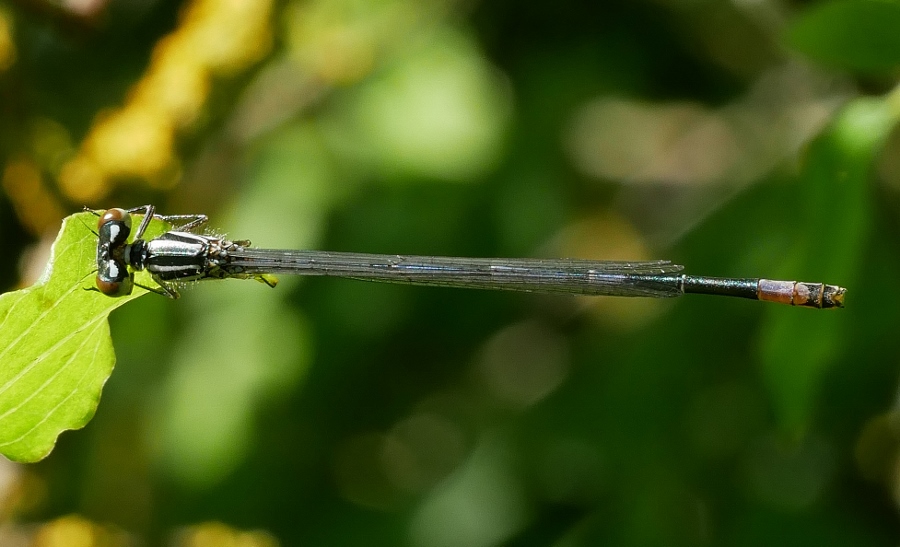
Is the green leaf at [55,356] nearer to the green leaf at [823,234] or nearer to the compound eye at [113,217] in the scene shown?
the compound eye at [113,217]

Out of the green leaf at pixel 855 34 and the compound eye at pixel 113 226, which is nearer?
the green leaf at pixel 855 34

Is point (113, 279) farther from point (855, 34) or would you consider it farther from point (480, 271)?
point (855, 34)

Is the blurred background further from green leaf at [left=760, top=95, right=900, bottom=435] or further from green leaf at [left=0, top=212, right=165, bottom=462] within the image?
green leaf at [left=0, top=212, right=165, bottom=462]

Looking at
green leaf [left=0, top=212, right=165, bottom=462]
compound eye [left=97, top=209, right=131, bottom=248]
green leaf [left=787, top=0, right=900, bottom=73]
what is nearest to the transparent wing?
compound eye [left=97, top=209, right=131, bottom=248]

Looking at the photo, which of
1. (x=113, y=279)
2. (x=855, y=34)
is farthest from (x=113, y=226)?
(x=855, y=34)

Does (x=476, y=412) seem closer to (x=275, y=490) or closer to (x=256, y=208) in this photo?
(x=275, y=490)

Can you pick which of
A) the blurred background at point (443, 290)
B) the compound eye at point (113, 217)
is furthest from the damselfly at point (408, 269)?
the blurred background at point (443, 290)

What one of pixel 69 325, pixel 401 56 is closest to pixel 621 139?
pixel 401 56

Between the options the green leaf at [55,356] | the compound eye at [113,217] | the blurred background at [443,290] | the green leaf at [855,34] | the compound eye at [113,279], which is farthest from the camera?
the blurred background at [443,290]
